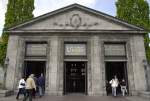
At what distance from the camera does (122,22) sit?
17672mm

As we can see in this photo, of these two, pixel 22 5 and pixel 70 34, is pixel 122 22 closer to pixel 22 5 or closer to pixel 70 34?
pixel 70 34

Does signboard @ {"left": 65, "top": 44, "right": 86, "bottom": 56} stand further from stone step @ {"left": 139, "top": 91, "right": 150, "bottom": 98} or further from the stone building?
stone step @ {"left": 139, "top": 91, "right": 150, "bottom": 98}

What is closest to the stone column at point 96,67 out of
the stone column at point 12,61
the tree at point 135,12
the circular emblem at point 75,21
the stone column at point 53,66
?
the circular emblem at point 75,21

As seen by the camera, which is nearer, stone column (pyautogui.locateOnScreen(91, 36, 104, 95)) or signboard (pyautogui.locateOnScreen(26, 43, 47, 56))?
stone column (pyautogui.locateOnScreen(91, 36, 104, 95))

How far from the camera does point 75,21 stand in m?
18.0

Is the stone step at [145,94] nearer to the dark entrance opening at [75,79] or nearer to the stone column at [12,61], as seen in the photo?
the dark entrance opening at [75,79]

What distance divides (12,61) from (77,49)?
6654 mm

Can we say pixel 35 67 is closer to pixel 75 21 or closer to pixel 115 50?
pixel 75 21

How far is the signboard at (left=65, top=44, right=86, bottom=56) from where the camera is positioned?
17414mm

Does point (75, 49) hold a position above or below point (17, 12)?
below

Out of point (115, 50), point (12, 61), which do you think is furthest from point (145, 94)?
point (12, 61)

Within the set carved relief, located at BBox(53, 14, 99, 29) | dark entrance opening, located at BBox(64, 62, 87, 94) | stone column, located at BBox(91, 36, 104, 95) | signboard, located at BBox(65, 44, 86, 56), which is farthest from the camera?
dark entrance opening, located at BBox(64, 62, 87, 94)

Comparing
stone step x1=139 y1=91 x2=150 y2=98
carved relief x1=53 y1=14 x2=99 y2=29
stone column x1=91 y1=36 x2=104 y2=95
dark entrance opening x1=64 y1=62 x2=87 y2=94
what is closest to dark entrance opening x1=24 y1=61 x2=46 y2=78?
dark entrance opening x1=64 y1=62 x2=87 y2=94

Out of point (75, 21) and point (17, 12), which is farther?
point (17, 12)
